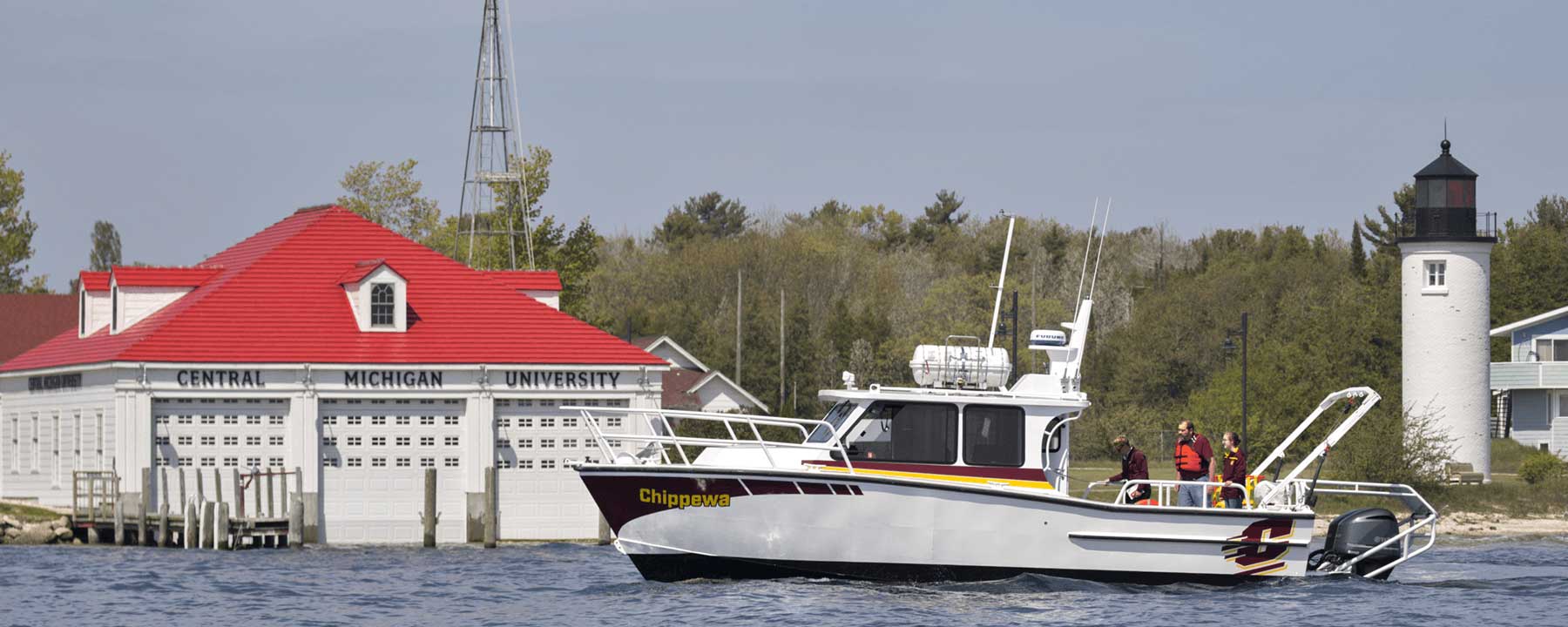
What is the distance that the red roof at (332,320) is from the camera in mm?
42344

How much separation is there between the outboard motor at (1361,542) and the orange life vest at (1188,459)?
7.00ft

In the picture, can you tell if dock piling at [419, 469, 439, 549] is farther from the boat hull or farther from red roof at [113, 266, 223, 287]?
the boat hull

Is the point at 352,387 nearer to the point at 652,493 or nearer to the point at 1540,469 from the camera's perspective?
the point at 652,493

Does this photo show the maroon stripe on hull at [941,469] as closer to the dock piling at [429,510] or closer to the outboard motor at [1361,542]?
the outboard motor at [1361,542]

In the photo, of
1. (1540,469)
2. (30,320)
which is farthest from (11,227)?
(1540,469)

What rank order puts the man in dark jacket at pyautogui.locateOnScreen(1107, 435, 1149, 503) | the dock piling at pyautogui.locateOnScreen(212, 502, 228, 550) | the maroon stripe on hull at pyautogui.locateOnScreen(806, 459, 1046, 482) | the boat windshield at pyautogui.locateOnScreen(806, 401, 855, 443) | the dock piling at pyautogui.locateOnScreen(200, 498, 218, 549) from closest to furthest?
the maroon stripe on hull at pyautogui.locateOnScreen(806, 459, 1046, 482), the boat windshield at pyautogui.locateOnScreen(806, 401, 855, 443), the man in dark jacket at pyautogui.locateOnScreen(1107, 435, 1149, 503), the dock piling at pyautogui.locateOnScreen(212, 502, 228, 550), the dock piling at pyautogui.locateOnScreen(200, 498, 218, 549)

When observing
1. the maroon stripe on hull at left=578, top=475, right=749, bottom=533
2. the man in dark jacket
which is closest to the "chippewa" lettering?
the maroon stripe on hull at left=578, top=475, right=749, bottom=533

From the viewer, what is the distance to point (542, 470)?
143 ft

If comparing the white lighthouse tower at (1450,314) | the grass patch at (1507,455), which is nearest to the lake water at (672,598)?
the white lighthouse tower at (1450,314)

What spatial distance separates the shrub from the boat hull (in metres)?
28.4

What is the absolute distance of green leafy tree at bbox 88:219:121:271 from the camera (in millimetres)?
93500

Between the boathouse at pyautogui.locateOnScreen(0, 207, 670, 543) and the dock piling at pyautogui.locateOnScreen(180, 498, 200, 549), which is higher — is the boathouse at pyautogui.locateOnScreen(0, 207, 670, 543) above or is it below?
above

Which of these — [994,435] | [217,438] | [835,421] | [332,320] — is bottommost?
[217,438]

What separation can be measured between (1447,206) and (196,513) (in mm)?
30530
